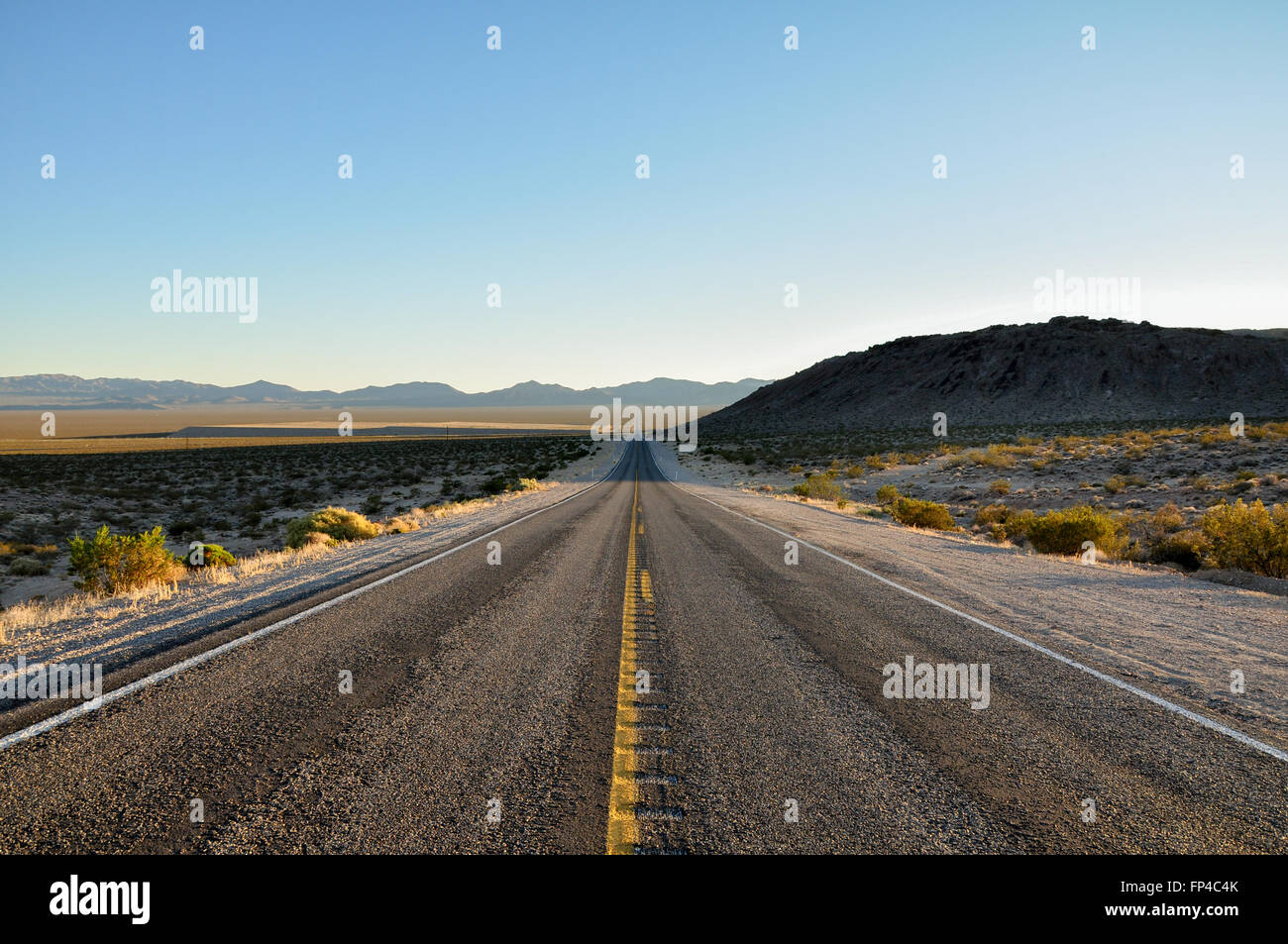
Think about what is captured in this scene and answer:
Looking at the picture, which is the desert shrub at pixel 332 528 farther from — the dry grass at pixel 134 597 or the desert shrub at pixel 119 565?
the desert shrub at pixel 119 565

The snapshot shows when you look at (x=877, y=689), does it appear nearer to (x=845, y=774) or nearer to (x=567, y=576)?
(x=845, y=774)

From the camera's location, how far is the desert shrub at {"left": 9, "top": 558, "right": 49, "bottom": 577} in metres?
16.7

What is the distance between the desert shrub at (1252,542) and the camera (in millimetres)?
11633

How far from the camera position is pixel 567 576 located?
1014cm

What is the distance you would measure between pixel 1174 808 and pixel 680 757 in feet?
8.99

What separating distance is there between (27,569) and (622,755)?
20213 mm

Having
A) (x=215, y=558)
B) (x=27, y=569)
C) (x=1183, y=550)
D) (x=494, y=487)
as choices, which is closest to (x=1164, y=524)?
(x=1183, y=550)

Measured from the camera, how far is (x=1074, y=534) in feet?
48.7

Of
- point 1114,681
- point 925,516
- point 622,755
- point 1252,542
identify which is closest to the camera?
point 622,755

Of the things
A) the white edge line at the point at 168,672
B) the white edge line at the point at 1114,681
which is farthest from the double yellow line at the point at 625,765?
the white edge line at the point at 1114,681

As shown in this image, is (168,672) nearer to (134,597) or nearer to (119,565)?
(134,597)

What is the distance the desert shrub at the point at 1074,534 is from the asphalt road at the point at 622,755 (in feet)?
32.4
